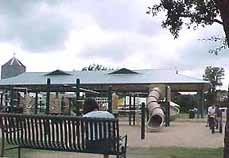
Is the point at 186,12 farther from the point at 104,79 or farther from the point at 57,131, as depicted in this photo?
the point at 104,79

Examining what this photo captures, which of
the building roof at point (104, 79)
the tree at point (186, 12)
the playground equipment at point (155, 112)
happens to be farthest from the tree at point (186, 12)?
the building roof at point (104, 79)

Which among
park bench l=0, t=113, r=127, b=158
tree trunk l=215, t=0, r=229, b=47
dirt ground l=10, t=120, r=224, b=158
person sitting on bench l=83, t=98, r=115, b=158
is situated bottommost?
dirt ground l=10, t=120, r=224, b=158

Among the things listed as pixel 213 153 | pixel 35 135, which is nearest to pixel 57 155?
pixel 35 135

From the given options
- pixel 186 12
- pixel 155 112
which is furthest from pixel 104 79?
pixel 186 12

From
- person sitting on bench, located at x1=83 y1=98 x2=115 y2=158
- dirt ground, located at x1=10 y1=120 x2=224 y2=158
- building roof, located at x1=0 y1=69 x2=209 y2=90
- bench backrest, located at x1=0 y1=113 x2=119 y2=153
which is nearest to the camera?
bench backrest, located at x1=0 y1=113 x2=119 y2=153

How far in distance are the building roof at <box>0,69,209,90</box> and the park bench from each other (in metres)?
41.0

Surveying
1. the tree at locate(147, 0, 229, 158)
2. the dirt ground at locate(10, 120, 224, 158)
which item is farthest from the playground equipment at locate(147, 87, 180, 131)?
the tree at locate(147, 0, 229, 158)

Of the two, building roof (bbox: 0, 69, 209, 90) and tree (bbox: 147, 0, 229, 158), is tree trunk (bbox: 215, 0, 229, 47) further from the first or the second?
building roof (bbox: 0, 69, 209, 90)

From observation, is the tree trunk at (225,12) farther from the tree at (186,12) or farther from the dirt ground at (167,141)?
the dirt ground at (167,141)

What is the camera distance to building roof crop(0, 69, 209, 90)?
51.7m

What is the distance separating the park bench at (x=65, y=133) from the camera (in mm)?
8328

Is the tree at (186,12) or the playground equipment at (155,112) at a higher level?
the tree at (186,12)

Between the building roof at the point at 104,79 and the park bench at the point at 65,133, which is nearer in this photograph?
the park bench at the point at 65,133

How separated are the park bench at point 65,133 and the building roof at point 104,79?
135 ft
